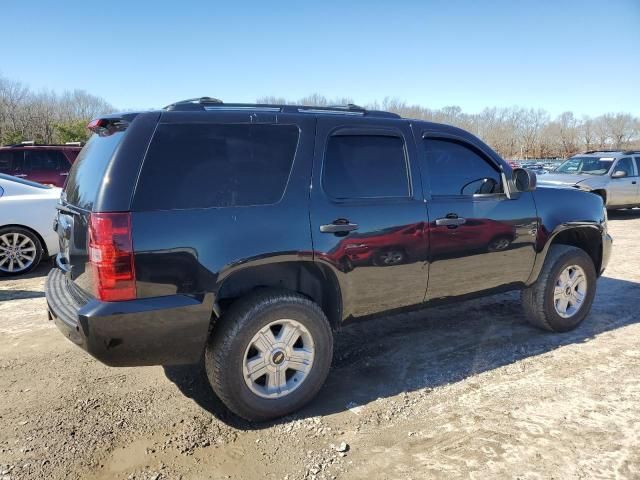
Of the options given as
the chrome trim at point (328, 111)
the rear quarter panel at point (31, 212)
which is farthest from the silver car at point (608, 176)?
the rear quarter panel at point (31, 212)

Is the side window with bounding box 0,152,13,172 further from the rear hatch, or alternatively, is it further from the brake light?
the brake light

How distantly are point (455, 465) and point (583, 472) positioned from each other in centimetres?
67

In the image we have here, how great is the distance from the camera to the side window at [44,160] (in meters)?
10.5

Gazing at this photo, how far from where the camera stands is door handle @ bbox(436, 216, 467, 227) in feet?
12.2

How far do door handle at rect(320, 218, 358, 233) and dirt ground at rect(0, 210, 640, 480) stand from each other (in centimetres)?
120

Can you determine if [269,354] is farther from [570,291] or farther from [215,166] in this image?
[570,291]

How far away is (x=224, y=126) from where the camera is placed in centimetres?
301

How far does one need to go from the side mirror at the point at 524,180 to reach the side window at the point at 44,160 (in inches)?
387

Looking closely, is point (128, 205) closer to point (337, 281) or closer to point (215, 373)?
point (215, 373)

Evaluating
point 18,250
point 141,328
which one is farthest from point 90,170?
point 18,250

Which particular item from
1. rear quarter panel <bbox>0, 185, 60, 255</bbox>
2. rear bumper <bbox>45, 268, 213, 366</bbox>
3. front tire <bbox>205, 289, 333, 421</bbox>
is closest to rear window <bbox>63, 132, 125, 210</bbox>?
rear bumper <bbox>45, 268, 213, 366</bbox>

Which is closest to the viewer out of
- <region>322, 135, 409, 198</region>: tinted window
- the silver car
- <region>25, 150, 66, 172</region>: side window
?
<region>322, 135, 409, 198</region>: tinted window

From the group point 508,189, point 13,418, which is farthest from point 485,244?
point 13,418

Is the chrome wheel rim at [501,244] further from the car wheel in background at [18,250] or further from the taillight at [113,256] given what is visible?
the car wheel in background at [18,250]
